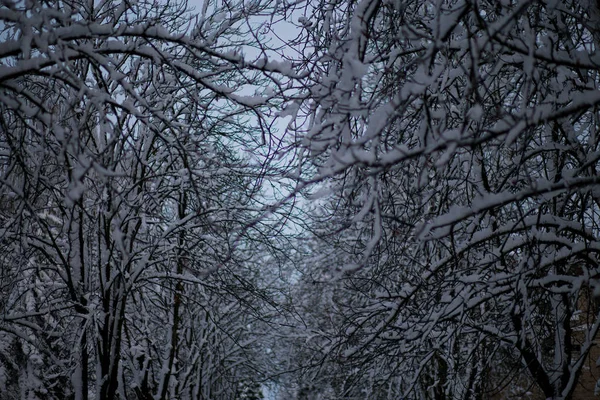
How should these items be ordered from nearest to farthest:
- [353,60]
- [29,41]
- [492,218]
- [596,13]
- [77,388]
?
[353,60] → [29,41] → [596,13] → [492,218] → [77,388]

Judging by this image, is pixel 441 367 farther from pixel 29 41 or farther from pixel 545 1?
pixel 29 41

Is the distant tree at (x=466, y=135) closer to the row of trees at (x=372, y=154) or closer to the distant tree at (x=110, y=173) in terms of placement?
the row of trees at (x=372, y=154)

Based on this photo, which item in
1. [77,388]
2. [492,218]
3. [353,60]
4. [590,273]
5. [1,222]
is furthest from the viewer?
[1,222]

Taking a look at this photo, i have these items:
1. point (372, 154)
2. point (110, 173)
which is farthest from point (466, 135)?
point (110, 173)

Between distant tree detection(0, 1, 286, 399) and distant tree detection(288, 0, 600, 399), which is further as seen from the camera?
distant tree detection(0, 1, 286, 399)

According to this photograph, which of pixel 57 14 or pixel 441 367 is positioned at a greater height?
pixel 57 14

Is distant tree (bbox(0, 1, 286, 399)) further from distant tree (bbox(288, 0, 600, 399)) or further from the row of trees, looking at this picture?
distant tree (bbox(288, 0, 600, 399))

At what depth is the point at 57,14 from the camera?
8.40 ft

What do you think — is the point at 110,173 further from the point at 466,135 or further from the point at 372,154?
the point at 466,135

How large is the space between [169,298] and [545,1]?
7853 mm

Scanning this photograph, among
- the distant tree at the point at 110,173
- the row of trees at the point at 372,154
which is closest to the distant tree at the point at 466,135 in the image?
the row of trees at the point at 372,154

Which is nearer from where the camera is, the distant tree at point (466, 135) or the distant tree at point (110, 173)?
the distant tree at point (466, 135)

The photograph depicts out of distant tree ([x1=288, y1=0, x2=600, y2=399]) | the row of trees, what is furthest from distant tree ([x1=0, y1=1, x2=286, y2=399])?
distant tree ([x1=288, y1=0, x2=600, y2=399])

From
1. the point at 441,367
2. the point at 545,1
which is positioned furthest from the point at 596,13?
the point at 441,367
